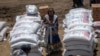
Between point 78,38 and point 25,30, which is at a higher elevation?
point 25,30

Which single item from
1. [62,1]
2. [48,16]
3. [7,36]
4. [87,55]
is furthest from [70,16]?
[62,1]

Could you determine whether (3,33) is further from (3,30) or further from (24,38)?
(24,38)

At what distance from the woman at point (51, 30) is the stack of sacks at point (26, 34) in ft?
1.16

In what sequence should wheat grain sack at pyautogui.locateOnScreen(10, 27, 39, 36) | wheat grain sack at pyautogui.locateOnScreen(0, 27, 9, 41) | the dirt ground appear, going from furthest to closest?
the dirt ground
wheat grain sack at pyautogui.locateOnScreen(0, 27, 9, 41)
wheat grain sack at pyautogui.locateOnScreen(10, 27, 39, 36)

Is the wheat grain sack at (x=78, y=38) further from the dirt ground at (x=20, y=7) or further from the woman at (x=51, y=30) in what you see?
the dirt ground at (x=20, y=7)

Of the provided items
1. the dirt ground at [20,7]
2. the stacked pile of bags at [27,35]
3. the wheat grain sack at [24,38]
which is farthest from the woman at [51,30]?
the dirt ground at [20,7]

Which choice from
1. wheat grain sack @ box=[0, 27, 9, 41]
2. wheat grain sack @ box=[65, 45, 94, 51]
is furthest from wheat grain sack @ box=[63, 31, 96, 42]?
wheat grain sack @ box=[0, 27, 9, 41]

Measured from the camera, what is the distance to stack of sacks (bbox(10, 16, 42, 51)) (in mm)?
11469

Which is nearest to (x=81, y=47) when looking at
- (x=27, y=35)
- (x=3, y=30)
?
(x=27, y=35)

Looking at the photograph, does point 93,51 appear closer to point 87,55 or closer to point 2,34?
point 87,55

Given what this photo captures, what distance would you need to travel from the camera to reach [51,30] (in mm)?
12000

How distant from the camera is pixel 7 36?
14.0 m

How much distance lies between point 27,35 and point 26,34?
5cm

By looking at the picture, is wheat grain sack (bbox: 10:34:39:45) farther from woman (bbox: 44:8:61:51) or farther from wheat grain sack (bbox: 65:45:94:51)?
wheat grain sack (bbox: 65:45:94:51)
